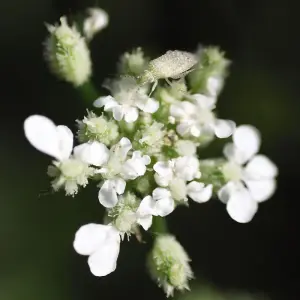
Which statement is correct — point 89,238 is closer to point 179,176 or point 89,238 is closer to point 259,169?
point 179,176

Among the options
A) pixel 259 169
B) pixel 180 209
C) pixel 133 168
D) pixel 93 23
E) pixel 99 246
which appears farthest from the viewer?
pixel 180 209

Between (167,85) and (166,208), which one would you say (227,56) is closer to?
(167,85)

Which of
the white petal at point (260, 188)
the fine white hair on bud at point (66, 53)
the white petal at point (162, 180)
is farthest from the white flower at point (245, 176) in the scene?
the fine white hair on bud at point (66, 53)

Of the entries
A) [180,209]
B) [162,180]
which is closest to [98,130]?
[162,180]

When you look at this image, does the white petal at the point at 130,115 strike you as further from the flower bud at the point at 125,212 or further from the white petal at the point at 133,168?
the flower bud at the point at 125,212

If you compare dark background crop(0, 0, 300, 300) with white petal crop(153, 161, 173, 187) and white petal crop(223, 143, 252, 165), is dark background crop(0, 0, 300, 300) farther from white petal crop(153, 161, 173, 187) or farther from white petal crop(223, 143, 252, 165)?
white petal crop(153, 161, 173, 187)

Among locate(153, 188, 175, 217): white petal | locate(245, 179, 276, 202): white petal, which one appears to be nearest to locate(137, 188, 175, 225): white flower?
locate(153, 188, 175, 217): white petal

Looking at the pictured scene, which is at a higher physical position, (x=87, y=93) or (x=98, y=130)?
(x=87, y=93)
